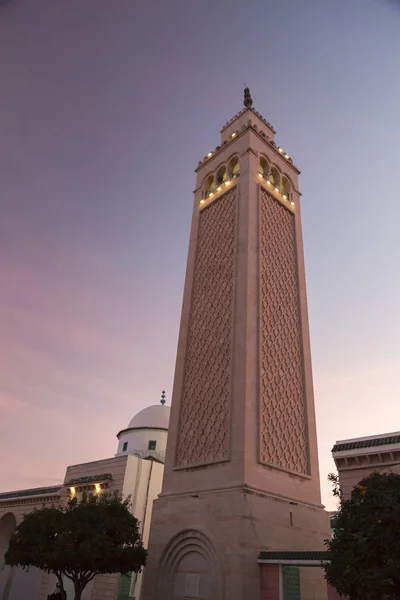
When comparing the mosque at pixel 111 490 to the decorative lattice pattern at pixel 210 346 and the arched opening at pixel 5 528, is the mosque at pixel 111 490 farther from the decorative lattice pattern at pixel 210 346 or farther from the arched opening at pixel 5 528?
the decorative lattice pattern at pixel 210 346

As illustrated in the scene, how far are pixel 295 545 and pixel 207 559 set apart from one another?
2.68 metres

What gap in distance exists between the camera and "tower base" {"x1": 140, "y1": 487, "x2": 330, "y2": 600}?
11.5 meters

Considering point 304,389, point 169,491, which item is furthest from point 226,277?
point 169,491

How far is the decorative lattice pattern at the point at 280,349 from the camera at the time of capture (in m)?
14.2

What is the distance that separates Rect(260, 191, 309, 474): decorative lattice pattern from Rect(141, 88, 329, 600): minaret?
0.05 meters

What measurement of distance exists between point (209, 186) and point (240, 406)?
38.7 ft

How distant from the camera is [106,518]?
13.2 m

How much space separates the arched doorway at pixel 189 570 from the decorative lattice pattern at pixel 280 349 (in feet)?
9.84

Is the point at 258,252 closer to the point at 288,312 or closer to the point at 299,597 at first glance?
the point at 288,312

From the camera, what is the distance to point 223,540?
11.9m

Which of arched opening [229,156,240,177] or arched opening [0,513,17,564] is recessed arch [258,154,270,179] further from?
arched opening [0,513,17,564]

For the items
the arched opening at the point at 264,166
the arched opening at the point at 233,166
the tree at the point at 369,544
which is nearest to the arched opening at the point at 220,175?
the arched opening at the point at 233,166

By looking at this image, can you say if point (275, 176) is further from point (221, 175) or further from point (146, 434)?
point (146, 434)

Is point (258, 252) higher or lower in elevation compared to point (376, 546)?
higher
